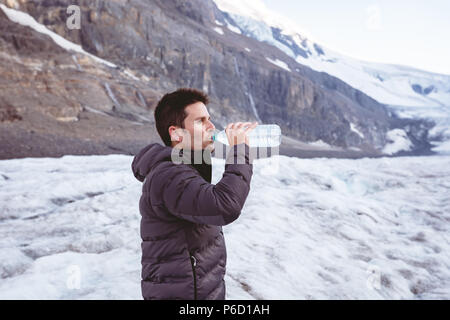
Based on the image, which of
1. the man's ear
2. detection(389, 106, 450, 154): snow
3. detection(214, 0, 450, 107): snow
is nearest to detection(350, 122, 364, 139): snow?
detection(389, 106, 450, 154): snow

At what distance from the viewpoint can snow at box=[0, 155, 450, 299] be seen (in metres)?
3.23

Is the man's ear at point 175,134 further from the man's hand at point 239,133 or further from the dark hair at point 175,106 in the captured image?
the man's hand at point 239,133

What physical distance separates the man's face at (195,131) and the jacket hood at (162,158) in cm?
3

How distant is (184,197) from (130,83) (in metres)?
29.9

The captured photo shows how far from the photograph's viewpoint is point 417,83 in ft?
297

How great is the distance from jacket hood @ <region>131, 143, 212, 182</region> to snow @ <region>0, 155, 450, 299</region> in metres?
1.75

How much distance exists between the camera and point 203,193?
4.18 feet

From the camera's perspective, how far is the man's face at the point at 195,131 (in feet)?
4.75

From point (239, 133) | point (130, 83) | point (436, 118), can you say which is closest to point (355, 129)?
point (436, 118)

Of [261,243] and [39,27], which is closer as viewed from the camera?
[261,243]

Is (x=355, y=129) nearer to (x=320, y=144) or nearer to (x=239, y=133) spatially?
(x=320, y=144)
